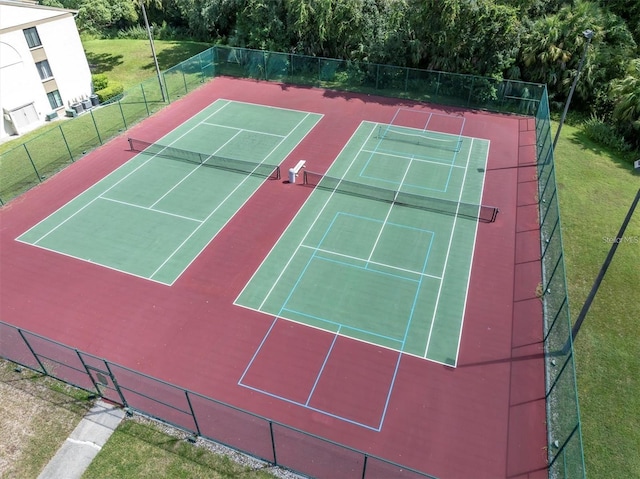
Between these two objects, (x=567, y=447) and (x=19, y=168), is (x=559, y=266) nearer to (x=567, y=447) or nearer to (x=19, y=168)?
(x=567, y=447)

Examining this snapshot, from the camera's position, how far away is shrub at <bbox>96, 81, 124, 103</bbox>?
33031mm

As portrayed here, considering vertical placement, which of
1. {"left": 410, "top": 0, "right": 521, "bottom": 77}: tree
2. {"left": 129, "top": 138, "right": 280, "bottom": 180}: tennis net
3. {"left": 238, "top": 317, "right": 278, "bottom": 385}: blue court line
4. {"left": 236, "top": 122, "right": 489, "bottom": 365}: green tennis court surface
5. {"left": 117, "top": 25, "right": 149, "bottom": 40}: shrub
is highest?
{"left": 410, "top": 0, "right": 521, "bottom": 77}: tree

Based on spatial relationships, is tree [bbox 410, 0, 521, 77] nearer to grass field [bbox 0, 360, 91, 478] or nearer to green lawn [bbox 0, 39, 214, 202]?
green lawn [bbox 0, 39, 214, 202]

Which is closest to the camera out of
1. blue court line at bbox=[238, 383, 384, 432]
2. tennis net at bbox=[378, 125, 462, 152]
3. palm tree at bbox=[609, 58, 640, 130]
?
blue court line at bbox=[238, 383, 384, 432]

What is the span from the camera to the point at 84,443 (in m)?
12.5

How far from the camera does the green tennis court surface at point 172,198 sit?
18.8 metres

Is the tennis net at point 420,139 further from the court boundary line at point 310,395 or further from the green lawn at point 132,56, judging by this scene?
the green lawn at point 132,56

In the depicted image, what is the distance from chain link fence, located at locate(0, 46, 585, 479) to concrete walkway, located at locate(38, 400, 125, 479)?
486 mm

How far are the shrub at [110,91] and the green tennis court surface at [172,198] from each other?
9016 millimetres

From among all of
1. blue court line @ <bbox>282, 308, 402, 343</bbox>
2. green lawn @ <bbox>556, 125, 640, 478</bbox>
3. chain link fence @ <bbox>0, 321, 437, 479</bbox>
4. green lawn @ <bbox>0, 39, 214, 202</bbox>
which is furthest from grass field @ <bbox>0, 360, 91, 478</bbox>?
green lawn @ <bbox>556, 125, 640, 478</bbox>

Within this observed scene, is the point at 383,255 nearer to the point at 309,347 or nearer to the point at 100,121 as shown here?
the point at 309,347

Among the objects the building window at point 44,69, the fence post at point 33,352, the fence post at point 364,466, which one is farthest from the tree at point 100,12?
the fence post at point 364,466

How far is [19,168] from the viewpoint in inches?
942

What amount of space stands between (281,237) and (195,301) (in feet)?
15.7
